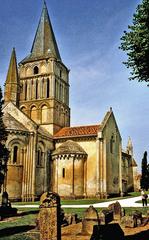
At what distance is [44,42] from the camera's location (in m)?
50.5

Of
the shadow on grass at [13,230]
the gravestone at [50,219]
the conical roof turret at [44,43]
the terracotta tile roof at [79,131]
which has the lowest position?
the shadow on grass at [13,230]

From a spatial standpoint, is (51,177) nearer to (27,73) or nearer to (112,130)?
(112,130)

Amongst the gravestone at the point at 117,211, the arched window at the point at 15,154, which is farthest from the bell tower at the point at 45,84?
the gravestone at the point at 117,211

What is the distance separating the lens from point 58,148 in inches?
1622

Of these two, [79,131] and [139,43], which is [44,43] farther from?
[139,43]

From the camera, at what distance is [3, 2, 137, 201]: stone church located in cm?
3691

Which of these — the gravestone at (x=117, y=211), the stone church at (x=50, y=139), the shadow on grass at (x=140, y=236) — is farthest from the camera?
the stone church at (x=50, y=139)

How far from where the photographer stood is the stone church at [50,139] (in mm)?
36906

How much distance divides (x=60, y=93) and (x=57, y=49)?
8278 mm

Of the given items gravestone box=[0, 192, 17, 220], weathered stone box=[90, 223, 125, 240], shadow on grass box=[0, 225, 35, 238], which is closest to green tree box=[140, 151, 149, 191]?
gravestone box=[0, 192, 17, 220]

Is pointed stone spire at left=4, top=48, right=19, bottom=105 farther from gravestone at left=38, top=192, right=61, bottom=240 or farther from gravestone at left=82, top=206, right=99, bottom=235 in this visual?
gravestone at left=38, top=192, right=61, bottom=240

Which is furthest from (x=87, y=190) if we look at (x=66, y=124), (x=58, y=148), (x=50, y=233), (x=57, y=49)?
(x=50, y=233)

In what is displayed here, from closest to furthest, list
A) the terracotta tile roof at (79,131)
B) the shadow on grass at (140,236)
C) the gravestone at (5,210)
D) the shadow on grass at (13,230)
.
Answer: the shadow on grass at (140,236) → the shadow on grass at (13,230) → the gravestone at (5,210) → the terracotta tile roof at (79,131)

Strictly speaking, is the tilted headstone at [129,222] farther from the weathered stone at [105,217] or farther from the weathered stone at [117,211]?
the weathered stone at [117,211]
